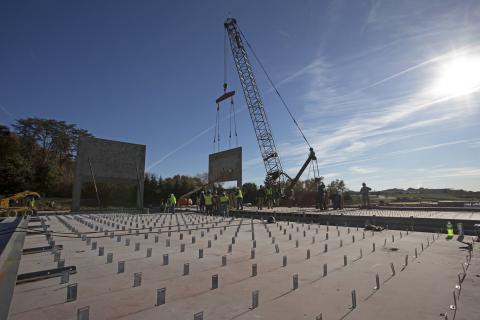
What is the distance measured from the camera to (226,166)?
37094mm

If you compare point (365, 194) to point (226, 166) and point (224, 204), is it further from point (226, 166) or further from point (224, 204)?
point (226, 166)

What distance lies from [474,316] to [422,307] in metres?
0.44

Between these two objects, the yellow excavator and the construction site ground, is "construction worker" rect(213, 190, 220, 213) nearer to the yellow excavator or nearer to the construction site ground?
the yellow excavator

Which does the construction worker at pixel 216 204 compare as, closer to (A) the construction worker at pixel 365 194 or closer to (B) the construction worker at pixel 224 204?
(B) the construction worker at pixel 224 204

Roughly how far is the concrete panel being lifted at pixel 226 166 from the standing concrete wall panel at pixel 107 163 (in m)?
9.61

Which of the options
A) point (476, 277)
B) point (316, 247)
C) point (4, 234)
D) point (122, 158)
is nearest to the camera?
point (476, 277)

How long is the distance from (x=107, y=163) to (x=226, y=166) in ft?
44.8

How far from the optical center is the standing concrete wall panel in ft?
92.3

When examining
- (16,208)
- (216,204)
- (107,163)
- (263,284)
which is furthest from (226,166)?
(263,284)

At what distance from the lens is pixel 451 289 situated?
3789 millimetres

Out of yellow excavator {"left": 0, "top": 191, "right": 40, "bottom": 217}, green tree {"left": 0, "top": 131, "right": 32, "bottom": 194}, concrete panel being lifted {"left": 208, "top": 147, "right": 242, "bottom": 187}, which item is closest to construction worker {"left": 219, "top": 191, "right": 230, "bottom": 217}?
yellow excavator {"left": 0, "top": 191, "right": 40, "bottom": 217}

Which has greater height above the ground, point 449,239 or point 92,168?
point 92,168

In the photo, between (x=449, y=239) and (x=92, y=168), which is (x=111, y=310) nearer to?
(x=449, y=239)

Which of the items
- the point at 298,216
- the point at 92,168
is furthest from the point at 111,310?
the point at 92,168
